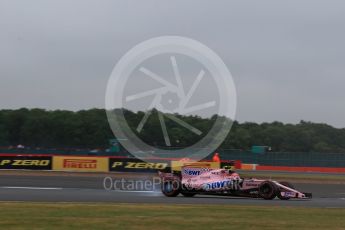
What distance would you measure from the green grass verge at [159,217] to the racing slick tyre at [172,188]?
5.20 m

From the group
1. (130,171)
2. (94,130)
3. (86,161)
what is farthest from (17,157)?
(94,130)

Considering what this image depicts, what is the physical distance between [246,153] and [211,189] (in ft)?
111

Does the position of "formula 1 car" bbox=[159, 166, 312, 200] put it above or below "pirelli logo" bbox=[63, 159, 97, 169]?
below

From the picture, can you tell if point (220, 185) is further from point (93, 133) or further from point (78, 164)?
point (93, 133)

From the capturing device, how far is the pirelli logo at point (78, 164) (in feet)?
120

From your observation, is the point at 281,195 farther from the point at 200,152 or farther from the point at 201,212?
the point at 200,152

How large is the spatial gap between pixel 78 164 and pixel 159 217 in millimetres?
26344

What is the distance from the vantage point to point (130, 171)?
3528 cm

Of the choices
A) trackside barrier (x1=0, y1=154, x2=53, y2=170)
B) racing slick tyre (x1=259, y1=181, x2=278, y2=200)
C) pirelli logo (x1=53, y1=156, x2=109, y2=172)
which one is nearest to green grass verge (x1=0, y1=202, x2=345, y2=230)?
racing slick tyre (x1=259, y1=181, x2=278, y2=200)

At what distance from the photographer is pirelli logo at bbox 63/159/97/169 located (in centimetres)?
3659

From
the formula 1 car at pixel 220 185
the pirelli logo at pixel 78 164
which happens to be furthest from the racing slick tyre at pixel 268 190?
the pirelli logo at pixel 78 164

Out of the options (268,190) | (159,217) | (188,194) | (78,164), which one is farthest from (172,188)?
(78,164)

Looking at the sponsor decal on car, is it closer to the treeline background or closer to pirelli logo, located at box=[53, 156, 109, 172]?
pirelli logo, located at box=[53, 156, 109, 172]

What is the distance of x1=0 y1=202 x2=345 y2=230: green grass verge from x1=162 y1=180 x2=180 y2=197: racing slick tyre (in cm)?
520
